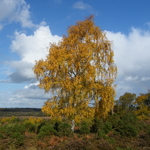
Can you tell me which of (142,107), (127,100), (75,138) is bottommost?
(75,138)

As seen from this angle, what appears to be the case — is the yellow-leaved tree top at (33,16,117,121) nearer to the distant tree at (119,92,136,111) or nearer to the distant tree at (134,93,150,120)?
the distant tree at (134,93,150,120)

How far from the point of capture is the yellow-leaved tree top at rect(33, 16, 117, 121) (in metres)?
14.8

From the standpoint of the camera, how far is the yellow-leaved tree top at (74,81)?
14839 mm

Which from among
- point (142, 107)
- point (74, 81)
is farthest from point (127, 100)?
point (74, 81)

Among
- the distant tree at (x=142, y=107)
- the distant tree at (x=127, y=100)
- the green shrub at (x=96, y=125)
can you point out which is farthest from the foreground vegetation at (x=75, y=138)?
the distant tree at (x=127, y=100)

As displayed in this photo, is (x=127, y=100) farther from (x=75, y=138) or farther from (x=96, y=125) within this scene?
(x=75, y=138)

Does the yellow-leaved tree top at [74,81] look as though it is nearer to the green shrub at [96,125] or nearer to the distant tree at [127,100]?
the green shrub at [96,125]

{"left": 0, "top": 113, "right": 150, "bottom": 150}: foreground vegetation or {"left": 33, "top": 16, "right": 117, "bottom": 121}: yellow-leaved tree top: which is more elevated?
{"left": 33, "top": 16, "right": 117, "bottom": 121}: yellow-leaved tree top

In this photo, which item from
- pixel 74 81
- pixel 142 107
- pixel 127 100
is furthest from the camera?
pixel 127 100

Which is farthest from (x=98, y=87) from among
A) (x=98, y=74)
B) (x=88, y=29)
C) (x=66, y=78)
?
(x=88, y=29)

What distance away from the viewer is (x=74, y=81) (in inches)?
588

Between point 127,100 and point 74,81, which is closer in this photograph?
point 74,81

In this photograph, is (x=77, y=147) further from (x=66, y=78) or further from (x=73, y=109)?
(x=66, y=78)

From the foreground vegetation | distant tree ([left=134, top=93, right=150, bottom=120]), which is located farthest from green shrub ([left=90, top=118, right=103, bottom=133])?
distant tree ([left=134, top=93, right=150, bottom=120])
